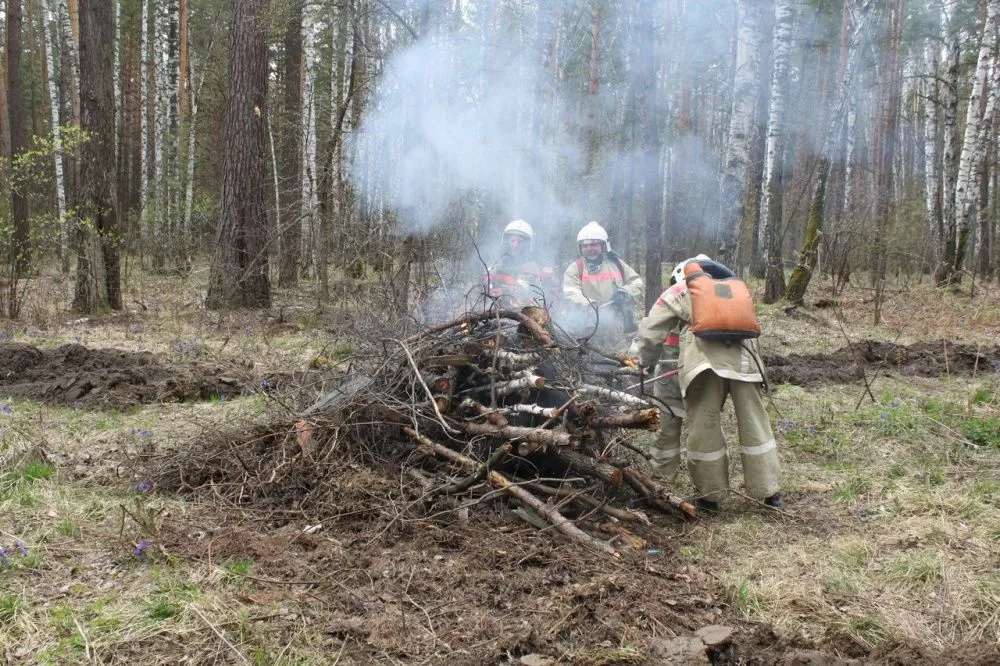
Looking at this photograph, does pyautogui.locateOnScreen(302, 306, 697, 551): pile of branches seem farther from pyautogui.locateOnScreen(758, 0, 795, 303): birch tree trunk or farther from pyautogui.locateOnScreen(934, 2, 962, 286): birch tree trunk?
pyautogui.locateOnScreen(934, 2, 962, 286): birch tree trunk

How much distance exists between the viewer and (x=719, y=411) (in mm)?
4703

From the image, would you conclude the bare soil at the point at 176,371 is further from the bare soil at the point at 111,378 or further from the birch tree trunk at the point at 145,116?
the birch tree trunk at the point at 145,116

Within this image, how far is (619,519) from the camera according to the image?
4172mm

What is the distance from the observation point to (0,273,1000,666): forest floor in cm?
287

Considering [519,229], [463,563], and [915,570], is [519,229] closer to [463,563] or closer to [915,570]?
[463,563]

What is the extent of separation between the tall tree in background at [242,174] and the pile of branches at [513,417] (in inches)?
235

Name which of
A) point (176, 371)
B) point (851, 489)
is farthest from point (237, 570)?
point (176, 371)

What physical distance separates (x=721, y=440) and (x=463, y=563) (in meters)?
2.02

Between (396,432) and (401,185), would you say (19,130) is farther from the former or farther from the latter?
(396,432)

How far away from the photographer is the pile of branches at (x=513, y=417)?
4176mm

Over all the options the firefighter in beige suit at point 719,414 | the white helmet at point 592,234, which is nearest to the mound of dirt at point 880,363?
the white helmet at point 592,234

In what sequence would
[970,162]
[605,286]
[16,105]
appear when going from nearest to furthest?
1. [605,286]
2. [970,162]
3. [16,105]

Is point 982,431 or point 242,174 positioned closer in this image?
point 982,431

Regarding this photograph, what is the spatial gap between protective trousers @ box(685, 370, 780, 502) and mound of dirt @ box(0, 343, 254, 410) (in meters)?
3.94
